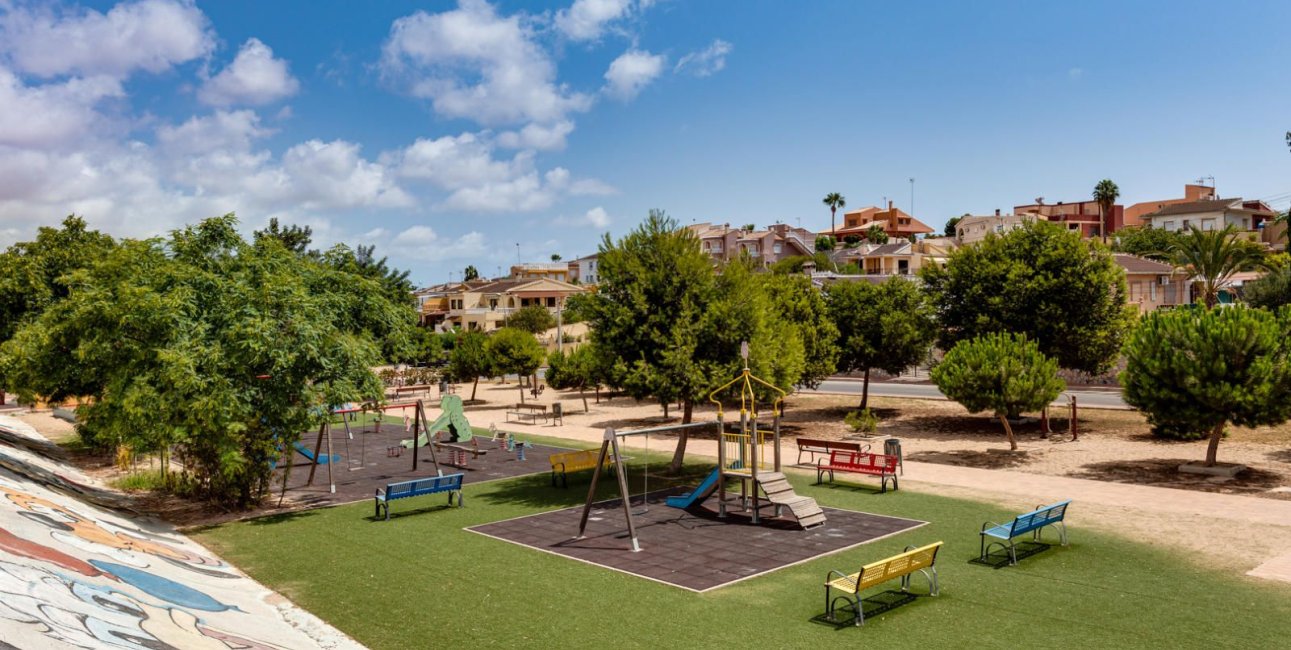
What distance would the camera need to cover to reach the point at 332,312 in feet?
73.5

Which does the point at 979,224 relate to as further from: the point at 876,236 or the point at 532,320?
the point at 532,320

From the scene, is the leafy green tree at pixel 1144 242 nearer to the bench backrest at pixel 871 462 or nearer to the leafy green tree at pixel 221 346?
the bench backrest at pixel 871 462

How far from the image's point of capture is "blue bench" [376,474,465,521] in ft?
70.6

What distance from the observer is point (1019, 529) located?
54.6ft

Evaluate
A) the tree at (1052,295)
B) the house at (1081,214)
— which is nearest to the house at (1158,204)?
the house at (1081,214)

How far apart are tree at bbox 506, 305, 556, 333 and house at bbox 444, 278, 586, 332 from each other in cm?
968

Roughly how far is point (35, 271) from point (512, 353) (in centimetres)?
2397

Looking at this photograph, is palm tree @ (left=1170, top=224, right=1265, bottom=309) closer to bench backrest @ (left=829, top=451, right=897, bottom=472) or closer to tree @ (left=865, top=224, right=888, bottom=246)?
bench backrest @ (left=829, top=451, right=897, bottom=472)

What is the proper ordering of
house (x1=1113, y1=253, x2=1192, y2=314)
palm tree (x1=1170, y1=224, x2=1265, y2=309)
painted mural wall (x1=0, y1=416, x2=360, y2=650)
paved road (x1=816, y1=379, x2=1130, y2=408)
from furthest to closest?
1. house (x1=1113, y1=253, x2=1192, y2=314)
2. palm tree (x1=1170, y1=224, x2=1265, y2=309)
3. paved road (x1=816, y1=379, x2=1130, y2=408)
4. painted mural wall (x1=0, y1=416, x2=360, y2=650)

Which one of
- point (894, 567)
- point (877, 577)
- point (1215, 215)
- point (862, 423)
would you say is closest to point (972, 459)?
point (862, 423)

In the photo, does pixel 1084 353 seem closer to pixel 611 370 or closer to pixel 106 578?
pixel 611 370

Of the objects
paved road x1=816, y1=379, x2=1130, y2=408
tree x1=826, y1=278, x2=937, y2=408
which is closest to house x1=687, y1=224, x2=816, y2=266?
paved road x1=816, y1=379, x2=1130, y2=408

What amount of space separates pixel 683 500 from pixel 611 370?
470 centimetres

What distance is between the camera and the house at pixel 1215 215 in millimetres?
134875
